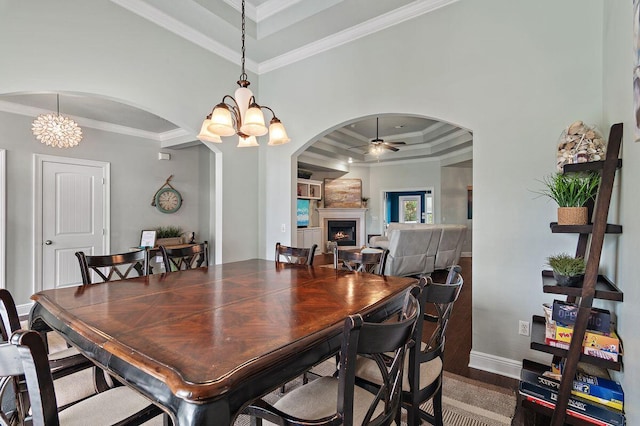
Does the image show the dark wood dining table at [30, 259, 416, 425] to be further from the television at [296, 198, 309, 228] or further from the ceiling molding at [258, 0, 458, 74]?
the television at [296, 198, 309, 228]

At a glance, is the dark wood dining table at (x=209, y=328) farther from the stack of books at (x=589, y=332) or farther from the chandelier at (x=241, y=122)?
the chandelier at (x=241, y=122)

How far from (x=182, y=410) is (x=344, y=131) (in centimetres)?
646

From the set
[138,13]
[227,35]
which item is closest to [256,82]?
[227,35]

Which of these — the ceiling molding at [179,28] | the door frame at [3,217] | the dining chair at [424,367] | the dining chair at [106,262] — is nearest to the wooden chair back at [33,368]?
the dining chair at [424,367]

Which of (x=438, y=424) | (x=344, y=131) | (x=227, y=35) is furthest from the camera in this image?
(x=344, y=131)

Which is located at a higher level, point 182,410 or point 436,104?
point 436,104

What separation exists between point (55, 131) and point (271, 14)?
10.0ft

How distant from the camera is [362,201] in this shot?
372 inches

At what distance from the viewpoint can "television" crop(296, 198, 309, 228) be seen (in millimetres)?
8453

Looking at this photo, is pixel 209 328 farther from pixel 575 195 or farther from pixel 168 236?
pixel 168 236

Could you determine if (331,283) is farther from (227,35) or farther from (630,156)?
(227,35)

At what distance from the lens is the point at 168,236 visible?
5605mm

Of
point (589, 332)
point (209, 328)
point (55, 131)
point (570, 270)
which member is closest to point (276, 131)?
point (209, 328)

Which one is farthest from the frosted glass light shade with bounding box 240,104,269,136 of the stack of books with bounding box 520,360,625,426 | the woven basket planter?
the stack of books with bounding box 520,360,625,426
